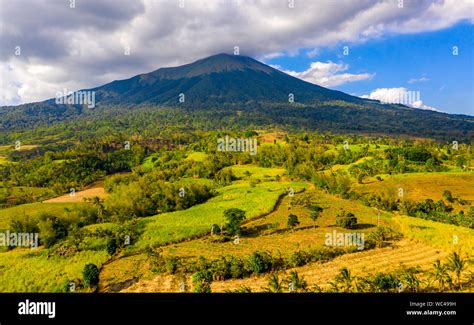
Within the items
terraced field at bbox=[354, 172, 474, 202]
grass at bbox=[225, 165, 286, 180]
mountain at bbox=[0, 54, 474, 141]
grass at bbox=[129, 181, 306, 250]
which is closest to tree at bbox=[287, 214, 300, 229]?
grass at bbox=[129, 181, 306, 250]

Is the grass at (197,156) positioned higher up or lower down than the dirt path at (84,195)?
higher up

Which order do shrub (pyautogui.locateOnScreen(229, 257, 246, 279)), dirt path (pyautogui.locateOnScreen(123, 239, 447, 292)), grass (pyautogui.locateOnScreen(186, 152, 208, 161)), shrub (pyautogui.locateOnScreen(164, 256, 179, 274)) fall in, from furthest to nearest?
grass (pyautogui.locateOnScreen(186, 152, 208, 161)) < shrub (pyautogui.locateOnScreen(164, 256, 179, 274)) < shrub (pyautogui.locateOnScreen(229, 257, 246, 279)) < dirt path (pyautogui.locateOnScreen(123, 239, 447, 292))

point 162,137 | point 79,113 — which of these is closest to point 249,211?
point 162,137

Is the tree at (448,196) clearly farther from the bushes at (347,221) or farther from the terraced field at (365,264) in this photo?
the terraced field at (365,264)

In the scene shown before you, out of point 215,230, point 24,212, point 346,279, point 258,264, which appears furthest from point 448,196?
point 24,212

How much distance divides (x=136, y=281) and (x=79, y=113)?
7296 inches

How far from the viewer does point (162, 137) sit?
89.0 metres

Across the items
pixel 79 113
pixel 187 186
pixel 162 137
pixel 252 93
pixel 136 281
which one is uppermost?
pixel 252 93

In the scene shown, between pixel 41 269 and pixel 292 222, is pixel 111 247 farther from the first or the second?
pixel 292 222

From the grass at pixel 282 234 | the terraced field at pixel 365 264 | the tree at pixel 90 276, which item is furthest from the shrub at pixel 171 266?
the tree at pixel 90 276

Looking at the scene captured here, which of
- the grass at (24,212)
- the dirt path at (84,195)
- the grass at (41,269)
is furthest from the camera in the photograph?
the dirt path at (84,195)

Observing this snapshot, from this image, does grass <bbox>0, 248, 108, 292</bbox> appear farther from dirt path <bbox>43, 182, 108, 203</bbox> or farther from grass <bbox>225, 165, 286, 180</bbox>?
grass <bbox>225, 165, 286, 180</bbox>
